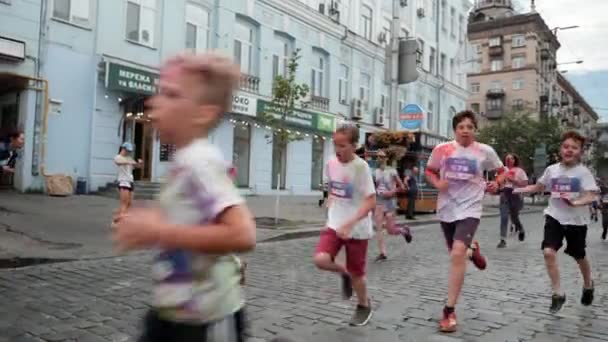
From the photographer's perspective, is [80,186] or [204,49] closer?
[204,49]

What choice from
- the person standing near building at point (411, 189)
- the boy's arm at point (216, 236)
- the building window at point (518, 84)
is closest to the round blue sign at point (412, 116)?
the person standing near building at point (411, 189)

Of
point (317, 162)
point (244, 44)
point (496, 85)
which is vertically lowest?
point (317, 162)

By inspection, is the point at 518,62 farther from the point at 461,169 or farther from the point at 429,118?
the point at 461,169

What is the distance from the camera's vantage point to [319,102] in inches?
1048

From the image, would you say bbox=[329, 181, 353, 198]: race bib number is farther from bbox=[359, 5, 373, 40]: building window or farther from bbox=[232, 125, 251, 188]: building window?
bbox=[359, 5, 373, 40]: building window

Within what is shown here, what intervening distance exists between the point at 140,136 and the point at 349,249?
626 inches

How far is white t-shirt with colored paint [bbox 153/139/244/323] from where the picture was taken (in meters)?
1.83

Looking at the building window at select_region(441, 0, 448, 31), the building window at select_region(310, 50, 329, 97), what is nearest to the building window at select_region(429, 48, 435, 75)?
the building window at select_region(441, 0, 448, 31)

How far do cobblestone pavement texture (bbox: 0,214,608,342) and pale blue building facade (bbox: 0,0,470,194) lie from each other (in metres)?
3.26

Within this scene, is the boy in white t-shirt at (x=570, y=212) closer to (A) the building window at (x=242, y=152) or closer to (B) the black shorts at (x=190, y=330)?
(B) the black shorts at (x=190, y=330)

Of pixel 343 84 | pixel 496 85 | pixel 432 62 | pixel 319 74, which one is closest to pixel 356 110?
pixel 343 84

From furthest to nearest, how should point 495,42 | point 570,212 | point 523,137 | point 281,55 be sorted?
point 495,42 < point 523,137 < point 281,55 < point 570,212

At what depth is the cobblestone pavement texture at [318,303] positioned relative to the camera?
14.8ft

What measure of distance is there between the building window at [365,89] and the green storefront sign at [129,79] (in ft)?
46.9
